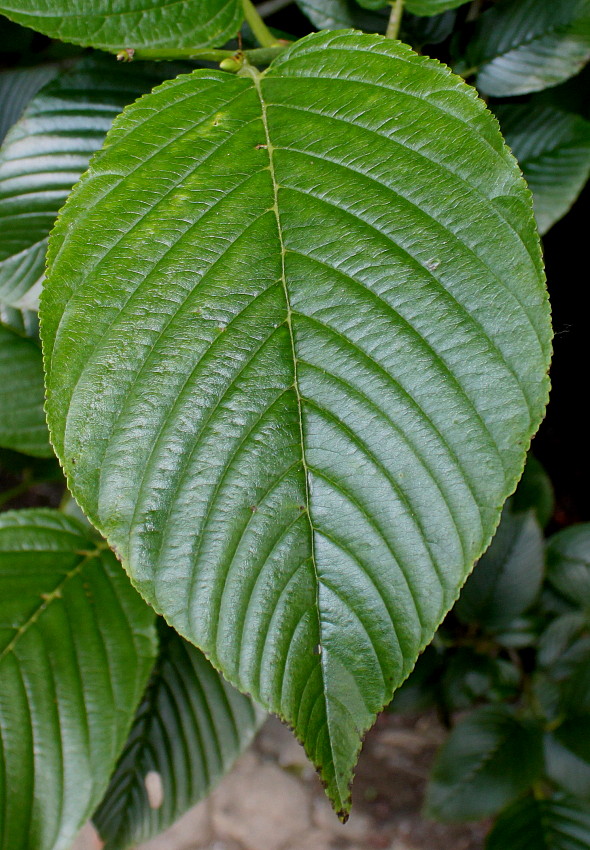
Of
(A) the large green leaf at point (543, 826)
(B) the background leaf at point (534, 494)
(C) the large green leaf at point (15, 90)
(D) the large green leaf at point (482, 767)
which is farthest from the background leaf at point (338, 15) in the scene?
(A) the large green leaf at point (543, 826)

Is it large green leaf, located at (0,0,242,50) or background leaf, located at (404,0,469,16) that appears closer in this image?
large green leaf, located at (0,0,242,50)

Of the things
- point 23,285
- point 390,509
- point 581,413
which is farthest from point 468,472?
point 581,413

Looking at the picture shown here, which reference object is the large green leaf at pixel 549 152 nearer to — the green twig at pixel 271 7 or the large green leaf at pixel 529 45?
the large green leaf at pixel 529 45

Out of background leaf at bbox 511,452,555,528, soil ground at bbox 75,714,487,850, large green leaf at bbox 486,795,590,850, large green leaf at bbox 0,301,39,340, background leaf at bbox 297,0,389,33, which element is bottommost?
soil ground at bbox 75,714,487,850

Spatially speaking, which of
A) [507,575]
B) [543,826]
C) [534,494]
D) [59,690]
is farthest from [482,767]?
[59,690]

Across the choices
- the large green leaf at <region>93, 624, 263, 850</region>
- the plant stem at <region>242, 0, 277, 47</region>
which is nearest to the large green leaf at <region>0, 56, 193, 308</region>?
the plant stem at <region>242, 0, 277, 47</region>

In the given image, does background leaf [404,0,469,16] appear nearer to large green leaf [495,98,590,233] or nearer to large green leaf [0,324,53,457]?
large green leaf [495,98,590,233]
